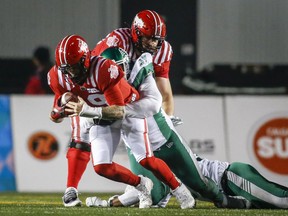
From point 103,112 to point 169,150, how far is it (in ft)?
2.33

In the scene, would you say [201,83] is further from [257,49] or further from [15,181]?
[15,181]

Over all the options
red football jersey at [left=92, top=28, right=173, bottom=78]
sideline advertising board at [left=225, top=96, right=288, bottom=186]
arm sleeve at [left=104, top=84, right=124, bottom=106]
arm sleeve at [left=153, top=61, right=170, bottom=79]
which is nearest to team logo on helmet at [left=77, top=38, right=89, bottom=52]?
Answer: arm sleeve at [left=104, top=84, right=124, bottom=106]

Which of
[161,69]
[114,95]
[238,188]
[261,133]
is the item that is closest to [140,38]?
[161,69]

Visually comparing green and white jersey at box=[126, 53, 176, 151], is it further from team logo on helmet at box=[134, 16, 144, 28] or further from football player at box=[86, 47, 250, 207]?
team logo on helmet at box=[134, 16, 144, 28]

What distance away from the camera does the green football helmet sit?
22.7ft

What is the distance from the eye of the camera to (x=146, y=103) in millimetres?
6914

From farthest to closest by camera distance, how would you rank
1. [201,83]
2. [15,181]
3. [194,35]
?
[194,35] < [201,83] < [15,181]

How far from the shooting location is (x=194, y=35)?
12.9 metres

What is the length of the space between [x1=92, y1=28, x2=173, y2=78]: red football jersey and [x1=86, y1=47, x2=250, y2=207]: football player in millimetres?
379

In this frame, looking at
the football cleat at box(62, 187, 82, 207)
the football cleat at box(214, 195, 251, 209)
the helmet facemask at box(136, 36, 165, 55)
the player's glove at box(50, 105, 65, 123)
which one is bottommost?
the football cleat at box(214, 195, 251, 209)

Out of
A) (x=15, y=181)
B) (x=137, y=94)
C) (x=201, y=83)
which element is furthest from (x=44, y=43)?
(x=137, y=94)

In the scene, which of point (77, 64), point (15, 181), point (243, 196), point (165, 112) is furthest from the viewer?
point (15, 181)

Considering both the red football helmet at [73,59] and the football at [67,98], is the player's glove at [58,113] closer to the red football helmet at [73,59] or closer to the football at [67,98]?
the football at [67,98]

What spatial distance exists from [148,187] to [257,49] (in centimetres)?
571
